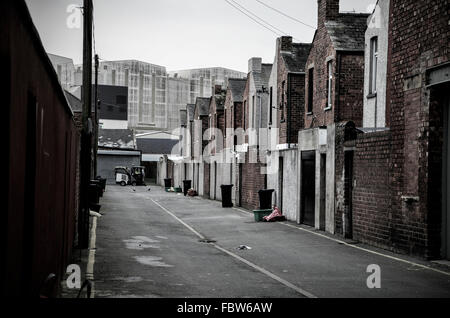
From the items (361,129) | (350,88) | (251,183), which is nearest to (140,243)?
(361,129)

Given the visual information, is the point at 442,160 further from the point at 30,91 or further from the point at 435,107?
the point at 30,91

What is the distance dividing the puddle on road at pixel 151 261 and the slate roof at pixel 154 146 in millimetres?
79779

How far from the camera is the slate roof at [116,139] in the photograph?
3226 inches

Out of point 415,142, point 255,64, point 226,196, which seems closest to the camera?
point 415,142

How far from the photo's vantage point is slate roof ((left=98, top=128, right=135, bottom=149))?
81.9 m

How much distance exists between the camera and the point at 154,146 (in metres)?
95.2

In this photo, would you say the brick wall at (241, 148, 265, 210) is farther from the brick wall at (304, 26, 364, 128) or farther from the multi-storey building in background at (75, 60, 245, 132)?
the multi-storey building in background at (75, 60, 245, 132)

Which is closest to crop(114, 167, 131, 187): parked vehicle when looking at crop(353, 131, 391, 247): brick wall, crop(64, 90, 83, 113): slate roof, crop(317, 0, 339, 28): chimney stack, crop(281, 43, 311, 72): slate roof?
crop(64, 90, 83, 113): slate roof

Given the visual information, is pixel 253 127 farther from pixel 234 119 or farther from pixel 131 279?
pixel 131 279

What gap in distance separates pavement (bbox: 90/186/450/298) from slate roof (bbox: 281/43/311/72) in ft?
34.1

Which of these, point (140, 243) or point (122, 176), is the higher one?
point (122, 176)

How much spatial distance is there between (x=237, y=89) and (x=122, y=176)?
1193 inches

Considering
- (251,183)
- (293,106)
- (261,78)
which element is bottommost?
(251,183)
